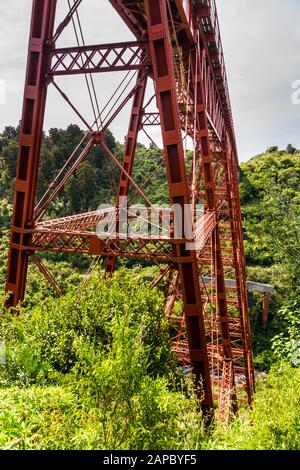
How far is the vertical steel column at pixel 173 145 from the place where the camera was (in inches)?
205

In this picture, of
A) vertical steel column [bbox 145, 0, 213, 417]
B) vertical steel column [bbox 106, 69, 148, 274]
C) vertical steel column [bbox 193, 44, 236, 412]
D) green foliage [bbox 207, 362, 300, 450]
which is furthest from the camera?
vertical steel column [bbox 106, 69, 148, 274]

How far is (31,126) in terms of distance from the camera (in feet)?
21.0

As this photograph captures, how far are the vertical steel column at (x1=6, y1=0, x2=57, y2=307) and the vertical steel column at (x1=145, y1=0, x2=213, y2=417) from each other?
236 centimetres

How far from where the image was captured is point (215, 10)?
31.5 ft

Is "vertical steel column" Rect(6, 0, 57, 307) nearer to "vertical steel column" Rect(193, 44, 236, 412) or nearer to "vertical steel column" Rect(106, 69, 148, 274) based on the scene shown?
"vertical steel column" Rect(106, 69, 148, 274)

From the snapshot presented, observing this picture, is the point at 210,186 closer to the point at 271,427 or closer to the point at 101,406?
the point at 271,427

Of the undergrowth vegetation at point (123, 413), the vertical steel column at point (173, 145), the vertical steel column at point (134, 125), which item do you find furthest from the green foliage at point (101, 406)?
the vertical steel column at point (134, 125)

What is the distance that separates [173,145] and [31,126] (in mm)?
3100

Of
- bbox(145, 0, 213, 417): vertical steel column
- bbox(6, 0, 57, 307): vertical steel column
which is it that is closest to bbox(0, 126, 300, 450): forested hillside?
bbox(145, 0, 213, 417): vertical steel column

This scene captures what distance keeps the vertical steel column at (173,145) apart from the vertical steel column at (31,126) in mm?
2364

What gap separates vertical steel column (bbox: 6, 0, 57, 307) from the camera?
627 cm

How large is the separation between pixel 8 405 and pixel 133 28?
8.75 metres

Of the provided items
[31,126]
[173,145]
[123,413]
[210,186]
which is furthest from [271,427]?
[210,186]

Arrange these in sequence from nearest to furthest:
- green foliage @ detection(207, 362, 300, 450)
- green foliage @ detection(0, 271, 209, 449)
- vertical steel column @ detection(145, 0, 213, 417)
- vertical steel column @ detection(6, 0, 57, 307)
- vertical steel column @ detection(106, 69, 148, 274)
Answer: green foliage @ detection(0, 271, 209, 449), green foliage @ detection(207, 362, 300, 450), vertical steel column @ detection(145, 0, 213, 417), vertical steel column @ detection(6, 0, 57, 307), vertical steel column @ detection(106, 69, 148, 274)
